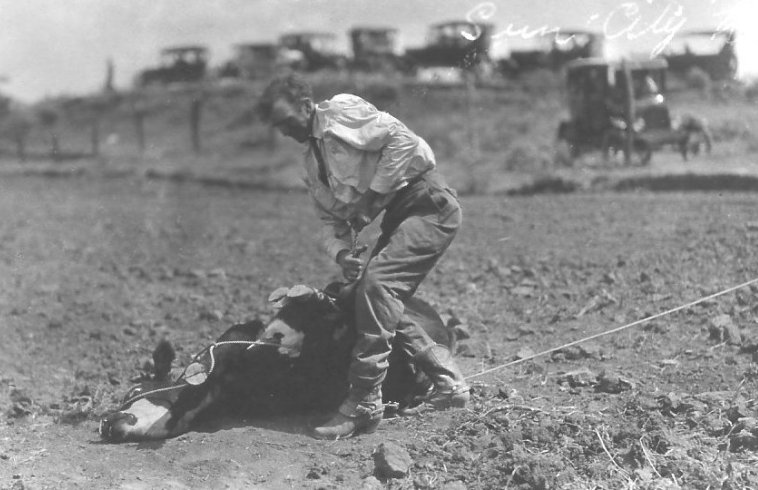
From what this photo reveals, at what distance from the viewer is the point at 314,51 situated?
72.7 feet

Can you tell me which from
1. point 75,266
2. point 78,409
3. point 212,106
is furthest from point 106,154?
point 78,409

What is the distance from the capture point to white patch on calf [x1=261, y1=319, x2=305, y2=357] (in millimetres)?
4449

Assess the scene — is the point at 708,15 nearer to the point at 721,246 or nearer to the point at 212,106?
the point at 721,246

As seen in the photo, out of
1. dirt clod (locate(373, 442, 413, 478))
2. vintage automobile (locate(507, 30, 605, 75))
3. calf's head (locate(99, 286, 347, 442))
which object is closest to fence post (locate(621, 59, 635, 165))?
vintage automobile (locate(507, 30, 605, 75))

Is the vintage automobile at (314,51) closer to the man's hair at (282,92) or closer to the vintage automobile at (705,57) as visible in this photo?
the vintage automobile at (705,57)

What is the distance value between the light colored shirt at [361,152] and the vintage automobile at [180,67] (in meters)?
17.6

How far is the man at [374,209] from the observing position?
4203 mm

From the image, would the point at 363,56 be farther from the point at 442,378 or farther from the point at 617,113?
the point at 442,378

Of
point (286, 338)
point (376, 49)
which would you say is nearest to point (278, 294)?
point (286, 338)

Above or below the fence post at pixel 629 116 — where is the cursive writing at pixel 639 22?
above

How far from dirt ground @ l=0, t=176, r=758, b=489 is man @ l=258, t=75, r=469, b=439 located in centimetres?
22

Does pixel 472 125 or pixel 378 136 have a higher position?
pixel 378 136

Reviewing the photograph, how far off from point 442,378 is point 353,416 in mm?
510

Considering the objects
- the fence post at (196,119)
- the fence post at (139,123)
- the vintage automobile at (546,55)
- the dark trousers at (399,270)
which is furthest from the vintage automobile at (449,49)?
the dark trousers at (399,270)
